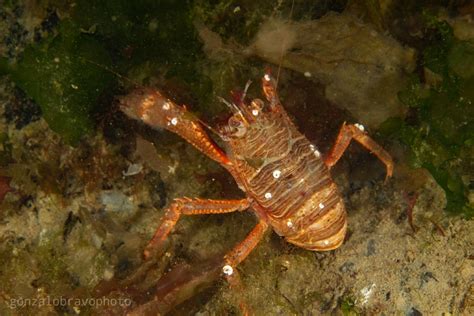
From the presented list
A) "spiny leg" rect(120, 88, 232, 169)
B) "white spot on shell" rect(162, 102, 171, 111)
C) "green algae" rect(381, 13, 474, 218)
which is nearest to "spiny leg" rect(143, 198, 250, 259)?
"spiny leg" rect(120, 88, 232, 169)

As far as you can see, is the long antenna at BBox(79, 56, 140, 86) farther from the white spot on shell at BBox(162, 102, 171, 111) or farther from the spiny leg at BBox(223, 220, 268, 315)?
the spiny leg at BBox(223, 220, 268, 315)

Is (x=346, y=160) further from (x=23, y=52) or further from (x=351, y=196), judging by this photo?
(x=23, y=52)

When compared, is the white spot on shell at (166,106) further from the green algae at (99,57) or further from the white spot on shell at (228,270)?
the white spot on shell at (228,270)

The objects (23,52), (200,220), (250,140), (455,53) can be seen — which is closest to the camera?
(455,53)

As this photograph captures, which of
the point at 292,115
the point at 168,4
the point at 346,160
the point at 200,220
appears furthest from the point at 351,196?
the point at 168,4

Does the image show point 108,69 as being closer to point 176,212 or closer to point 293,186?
point 176,212

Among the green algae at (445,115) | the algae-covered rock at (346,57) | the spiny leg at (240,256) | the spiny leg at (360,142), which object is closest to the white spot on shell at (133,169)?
the spiny leg at (240,256)

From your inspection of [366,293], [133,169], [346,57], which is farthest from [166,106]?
[366,293]

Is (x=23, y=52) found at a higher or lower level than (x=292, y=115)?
higher
